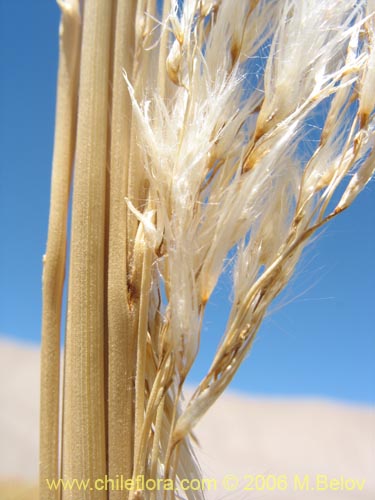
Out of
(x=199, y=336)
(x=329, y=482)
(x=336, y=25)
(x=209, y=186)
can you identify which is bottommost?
(x=329, y=482)

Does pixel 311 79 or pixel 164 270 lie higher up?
pixel 311 79

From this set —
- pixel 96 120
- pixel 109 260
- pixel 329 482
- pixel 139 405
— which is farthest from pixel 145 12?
pixel 329 482

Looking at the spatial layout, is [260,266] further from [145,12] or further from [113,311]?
[145,12]

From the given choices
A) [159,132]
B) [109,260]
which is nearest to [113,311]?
[109,260]

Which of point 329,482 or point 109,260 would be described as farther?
point 329,482

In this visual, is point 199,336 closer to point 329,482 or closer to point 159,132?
point 159,132
